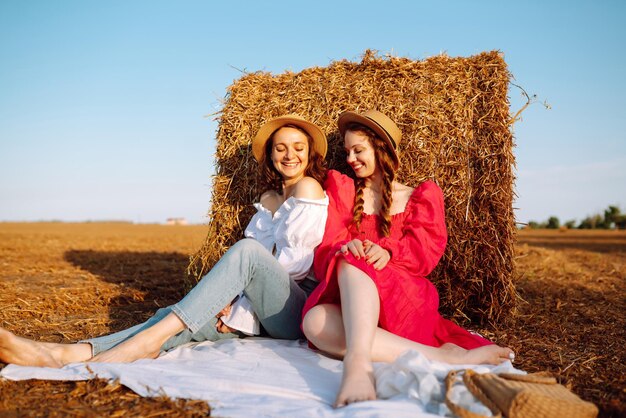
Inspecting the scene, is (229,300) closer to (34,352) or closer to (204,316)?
(204,316)

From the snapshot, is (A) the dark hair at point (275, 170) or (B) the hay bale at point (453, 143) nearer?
(A) the dark hair at point (275, 170)

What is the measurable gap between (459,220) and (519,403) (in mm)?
2181

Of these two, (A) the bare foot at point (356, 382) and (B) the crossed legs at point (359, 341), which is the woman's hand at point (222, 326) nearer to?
(B) the crossed legs at point (359, 341)

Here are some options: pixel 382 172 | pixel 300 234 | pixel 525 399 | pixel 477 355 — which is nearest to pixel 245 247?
pixel 300 234

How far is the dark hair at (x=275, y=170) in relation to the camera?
384 centimetres

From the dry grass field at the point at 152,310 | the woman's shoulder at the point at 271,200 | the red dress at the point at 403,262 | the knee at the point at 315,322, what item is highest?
the woman's shoulder at the point at 271,200

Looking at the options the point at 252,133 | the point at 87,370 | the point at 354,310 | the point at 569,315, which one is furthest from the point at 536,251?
the point at 87,370

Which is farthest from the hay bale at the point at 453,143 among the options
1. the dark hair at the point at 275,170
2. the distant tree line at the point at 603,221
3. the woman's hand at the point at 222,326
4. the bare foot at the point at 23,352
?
the distant tree line at the point at 603,221

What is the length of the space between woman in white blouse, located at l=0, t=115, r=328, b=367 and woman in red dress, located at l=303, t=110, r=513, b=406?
0.19m

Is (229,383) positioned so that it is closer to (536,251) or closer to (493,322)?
(493,322)

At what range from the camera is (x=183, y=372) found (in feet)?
8.93

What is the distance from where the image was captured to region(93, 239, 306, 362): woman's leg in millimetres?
2887

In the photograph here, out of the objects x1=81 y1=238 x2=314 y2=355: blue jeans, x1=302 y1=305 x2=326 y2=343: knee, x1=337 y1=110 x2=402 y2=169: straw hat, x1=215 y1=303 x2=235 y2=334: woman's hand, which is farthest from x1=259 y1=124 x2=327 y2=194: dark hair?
x1=302 y1=305 x2=326 y2=343: knee

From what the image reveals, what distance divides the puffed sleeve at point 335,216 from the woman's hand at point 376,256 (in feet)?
0.94
